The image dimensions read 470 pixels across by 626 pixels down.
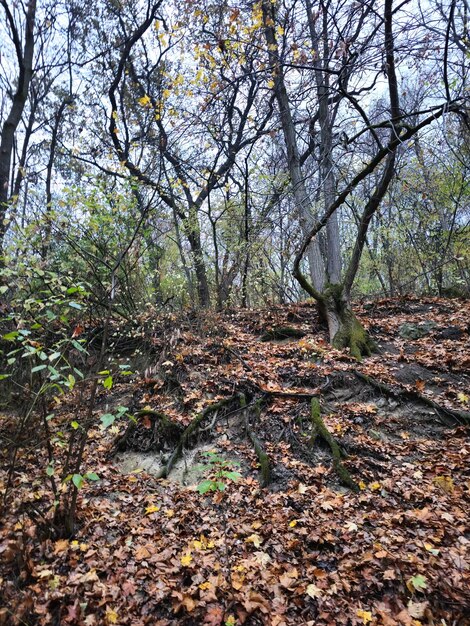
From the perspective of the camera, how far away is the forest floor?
2.46 metres

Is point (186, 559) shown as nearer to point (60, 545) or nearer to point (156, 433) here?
point (60, 545)

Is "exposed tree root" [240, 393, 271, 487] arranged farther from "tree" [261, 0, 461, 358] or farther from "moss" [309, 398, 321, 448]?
"tree" [261, 0, 461, 358]

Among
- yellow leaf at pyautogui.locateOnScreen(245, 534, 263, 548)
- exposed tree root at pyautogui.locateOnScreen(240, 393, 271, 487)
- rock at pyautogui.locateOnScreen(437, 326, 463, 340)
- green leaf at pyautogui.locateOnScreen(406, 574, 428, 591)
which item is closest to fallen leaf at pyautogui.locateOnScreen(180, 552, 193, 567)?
yellow leaf at pyautogui.locateOnScreen(245, 534, 263, 548)

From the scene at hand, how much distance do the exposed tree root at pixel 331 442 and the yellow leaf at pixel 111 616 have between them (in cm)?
245

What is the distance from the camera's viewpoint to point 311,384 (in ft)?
17.4

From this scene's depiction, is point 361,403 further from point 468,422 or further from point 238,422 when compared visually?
point 238,422

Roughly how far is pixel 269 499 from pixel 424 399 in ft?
8.55

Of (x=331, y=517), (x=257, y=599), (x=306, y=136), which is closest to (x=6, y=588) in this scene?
(x=257, y=599)

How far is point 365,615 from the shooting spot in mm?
2312

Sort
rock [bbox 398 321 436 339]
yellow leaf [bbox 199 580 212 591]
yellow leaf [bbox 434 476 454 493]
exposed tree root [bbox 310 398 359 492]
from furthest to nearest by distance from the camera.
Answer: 1. rock [bbox 398 321 436 339]
2. exposed tree root [bbox 310 398 359 492]
3. yellow leaf [bbox 434 476 454 493]
4. yellow leaf [bbox 199 580 212 591]

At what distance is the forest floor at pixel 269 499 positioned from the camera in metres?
2.46

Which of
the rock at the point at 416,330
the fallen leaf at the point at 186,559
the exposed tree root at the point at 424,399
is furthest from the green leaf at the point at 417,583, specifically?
the rock at the point at 416,330

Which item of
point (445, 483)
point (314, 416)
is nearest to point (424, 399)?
point (445, 483)

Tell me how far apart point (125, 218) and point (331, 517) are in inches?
247
